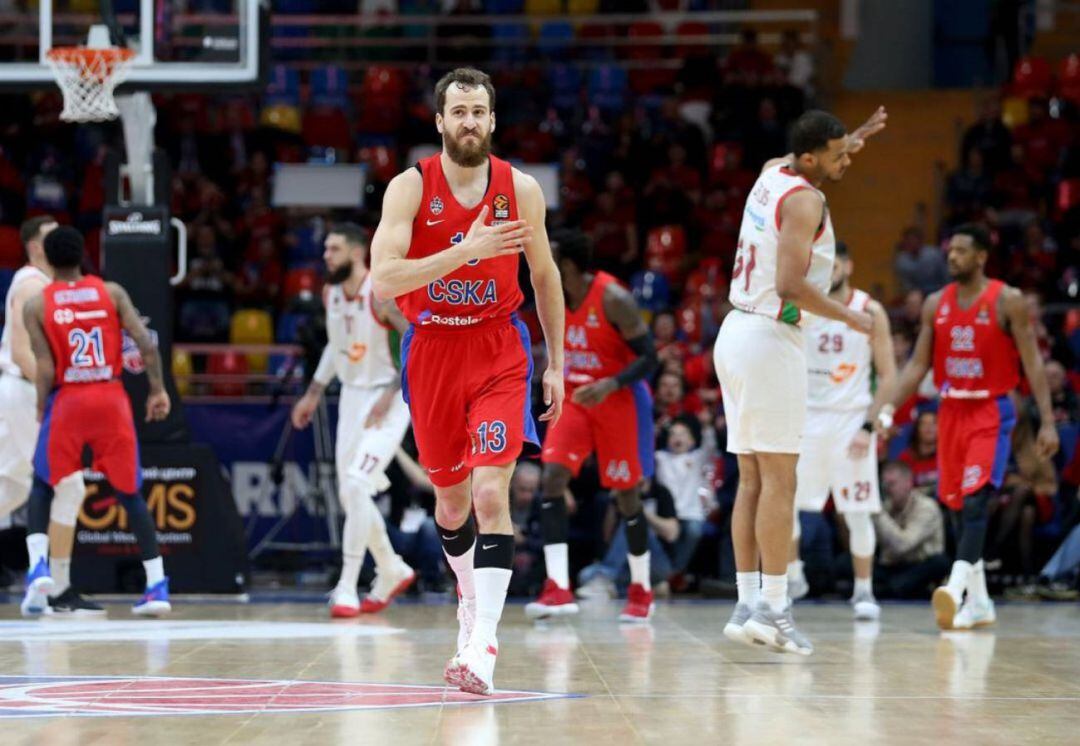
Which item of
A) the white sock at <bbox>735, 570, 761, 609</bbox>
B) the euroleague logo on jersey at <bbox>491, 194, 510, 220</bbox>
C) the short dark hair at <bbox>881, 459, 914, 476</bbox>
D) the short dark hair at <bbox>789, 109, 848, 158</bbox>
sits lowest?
the white sock at <bbox>735, 570, 761, 609</bbox>

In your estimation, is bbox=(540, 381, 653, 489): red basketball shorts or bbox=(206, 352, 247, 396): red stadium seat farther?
bbox=(206, 352, 247, 396): red stadium seat

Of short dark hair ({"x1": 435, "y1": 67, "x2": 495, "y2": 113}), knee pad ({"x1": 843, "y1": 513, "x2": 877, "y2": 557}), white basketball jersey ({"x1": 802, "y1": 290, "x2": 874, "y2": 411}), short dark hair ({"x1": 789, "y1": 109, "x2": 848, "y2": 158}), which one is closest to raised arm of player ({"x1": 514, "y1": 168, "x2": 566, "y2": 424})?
short dark hair ({"x1": 435, "y1": 67, "x2": 495, "y2": 113})

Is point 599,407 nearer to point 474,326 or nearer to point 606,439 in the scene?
point 606,439

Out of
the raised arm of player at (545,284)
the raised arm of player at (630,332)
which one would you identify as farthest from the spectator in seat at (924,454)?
the raised arm of player at (545,284)

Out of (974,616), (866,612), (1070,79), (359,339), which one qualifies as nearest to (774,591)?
(974,616)

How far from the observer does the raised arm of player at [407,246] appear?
18.7 feet

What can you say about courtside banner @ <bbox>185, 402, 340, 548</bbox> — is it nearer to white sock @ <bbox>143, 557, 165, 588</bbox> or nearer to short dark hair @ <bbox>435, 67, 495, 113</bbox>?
white sock @ <bbox>143, 557, 165, 588</bbox>

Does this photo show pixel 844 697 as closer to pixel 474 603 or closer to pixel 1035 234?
pixel 474 603

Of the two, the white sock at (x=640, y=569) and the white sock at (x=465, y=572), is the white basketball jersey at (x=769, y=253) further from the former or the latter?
the white sock at (x=640, y=569)

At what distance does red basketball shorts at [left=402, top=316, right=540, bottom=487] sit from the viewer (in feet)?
20.0

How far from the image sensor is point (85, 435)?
9.94 m

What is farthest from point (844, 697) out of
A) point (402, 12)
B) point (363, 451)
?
point (402, 12)

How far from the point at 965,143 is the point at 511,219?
45.3 feet

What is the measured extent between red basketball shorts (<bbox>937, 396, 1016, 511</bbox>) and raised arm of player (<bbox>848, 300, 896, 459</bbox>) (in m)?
0.40
